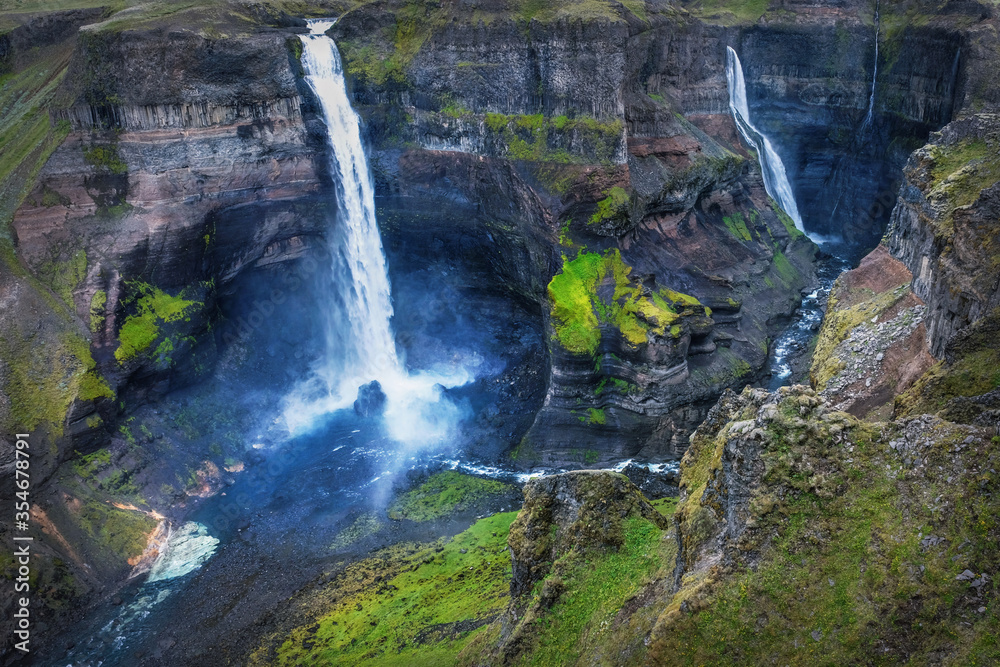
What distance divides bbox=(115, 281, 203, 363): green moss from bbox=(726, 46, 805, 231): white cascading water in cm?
3778

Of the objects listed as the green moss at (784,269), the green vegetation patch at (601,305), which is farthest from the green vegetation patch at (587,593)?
the green moss at (784,269)

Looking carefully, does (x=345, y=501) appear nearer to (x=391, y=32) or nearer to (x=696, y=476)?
(x=696, y=476)

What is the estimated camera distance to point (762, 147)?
54625mm

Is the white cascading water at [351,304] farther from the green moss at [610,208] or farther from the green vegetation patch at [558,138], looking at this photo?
the green moss at [610,208]

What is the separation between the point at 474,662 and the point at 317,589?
1058 centimetres

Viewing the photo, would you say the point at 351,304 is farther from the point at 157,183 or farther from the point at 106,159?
the point at 106,159

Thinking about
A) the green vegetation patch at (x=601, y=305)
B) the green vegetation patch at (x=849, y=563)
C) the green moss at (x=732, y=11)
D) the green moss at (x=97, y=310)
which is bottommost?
the green vegetation patch at (x=601, y=305)

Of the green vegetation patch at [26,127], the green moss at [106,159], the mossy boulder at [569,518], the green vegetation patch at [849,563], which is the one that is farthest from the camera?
the green moss at [106,159]

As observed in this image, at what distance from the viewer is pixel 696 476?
17.1 m

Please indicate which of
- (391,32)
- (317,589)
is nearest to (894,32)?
(391,32)

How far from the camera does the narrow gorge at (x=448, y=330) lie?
16.4m

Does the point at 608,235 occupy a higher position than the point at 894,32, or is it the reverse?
the point at 894,32

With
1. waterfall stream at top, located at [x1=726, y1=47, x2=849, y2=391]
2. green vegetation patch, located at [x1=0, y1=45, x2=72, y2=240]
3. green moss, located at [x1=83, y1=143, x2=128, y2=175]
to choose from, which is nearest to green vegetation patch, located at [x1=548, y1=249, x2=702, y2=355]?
waterfall stream at top, located at [x1=726, y1=47, x2=849, y2=391]

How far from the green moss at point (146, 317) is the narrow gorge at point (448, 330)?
161mm
